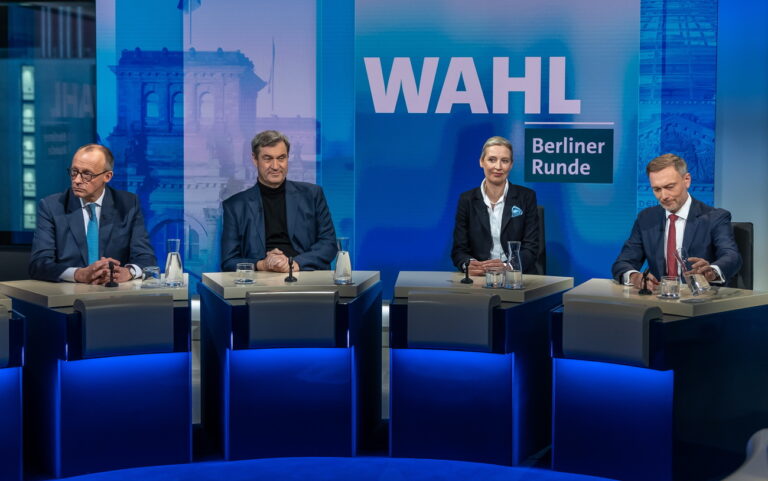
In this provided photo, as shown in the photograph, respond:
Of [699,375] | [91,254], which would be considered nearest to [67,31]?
[91,254]

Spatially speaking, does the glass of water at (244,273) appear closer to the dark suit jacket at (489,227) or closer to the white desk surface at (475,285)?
the white desk surface at (475,285)

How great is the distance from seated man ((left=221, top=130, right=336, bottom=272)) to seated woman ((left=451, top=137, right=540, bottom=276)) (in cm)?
68

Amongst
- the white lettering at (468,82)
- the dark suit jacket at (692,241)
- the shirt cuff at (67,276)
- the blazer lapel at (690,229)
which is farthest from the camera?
the white lettering at (468,82)

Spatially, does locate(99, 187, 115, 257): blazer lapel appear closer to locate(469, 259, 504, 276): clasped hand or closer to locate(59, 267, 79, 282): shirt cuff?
locate(59, 267, 79, 282): shirt cuff

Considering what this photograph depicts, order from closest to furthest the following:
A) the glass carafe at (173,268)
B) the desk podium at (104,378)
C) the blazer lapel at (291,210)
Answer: the desk podium at (104,378)
the glass carafe at (173,268)
the blazer lapel at (291,210)

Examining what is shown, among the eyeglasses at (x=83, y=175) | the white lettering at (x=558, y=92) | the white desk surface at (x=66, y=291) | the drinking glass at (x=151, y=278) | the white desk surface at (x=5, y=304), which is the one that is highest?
the white lettering at (x=558, y=92)

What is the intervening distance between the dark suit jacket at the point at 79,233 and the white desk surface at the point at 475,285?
1.15 meters

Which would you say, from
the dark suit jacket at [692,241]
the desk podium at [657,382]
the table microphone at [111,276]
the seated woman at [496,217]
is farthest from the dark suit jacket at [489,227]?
the table microphone at [111,276]

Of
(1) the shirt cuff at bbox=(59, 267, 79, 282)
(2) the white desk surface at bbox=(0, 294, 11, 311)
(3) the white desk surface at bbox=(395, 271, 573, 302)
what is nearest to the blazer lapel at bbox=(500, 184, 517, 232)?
(3) the white desk surface at bbox=(395, 271, 573, 302)

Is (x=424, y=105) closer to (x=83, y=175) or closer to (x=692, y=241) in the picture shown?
(x=692, y=241)

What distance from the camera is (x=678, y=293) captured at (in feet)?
10.4

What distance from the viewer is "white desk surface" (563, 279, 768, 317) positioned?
9.96 ft

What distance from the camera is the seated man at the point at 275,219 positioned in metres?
4.19

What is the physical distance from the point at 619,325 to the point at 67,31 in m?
4.55
